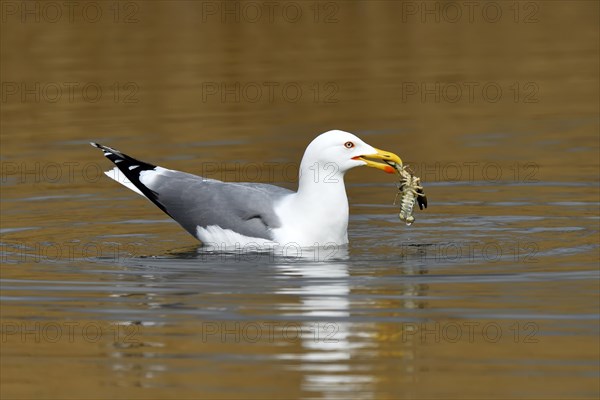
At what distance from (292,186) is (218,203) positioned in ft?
9.83

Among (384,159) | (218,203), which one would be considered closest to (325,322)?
(384,159)

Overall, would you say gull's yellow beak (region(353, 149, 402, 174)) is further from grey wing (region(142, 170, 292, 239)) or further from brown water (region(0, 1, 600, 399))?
grey wing (region(142, 170, 292, 239))

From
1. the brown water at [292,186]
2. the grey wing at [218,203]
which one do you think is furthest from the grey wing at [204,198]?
the brown water at [292,186]

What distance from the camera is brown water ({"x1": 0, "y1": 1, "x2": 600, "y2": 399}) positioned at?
9203 mm

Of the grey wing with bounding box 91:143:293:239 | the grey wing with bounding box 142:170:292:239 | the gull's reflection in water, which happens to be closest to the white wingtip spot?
the grey wing with bounding box 91:143:293:239

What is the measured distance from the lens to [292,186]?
52.1ft

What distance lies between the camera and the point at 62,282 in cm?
1159

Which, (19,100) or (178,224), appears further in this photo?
(19,100)

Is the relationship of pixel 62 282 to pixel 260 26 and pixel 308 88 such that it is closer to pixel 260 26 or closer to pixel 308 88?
pixel 308 88

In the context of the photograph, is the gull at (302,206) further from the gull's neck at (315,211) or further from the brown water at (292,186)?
the brown water at (292,186)

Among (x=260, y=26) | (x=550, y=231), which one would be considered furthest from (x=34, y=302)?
(x=260, y=26)

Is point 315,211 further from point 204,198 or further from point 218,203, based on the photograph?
point 204,198

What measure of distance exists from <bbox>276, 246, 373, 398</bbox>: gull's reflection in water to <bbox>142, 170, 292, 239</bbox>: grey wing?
0.47m

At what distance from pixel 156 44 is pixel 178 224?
37.8ft
